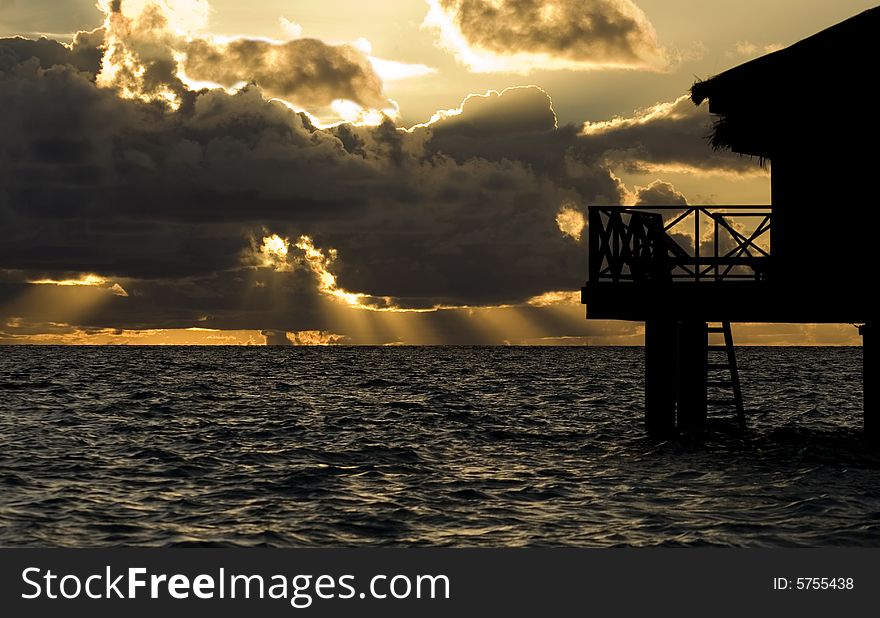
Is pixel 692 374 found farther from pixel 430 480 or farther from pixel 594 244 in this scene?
pixel 430 480

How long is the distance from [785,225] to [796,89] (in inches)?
99.2

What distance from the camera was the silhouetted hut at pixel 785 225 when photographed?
68.1ft

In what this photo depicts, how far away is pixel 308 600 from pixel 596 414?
24.1 meters

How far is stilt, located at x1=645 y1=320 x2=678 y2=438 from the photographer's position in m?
23.0

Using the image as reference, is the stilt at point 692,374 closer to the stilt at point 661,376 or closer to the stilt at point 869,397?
the stilt at point 661,376

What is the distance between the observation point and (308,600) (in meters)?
11.4

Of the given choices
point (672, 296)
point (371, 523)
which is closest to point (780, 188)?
point (672, 296)

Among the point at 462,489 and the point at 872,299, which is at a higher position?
the point at 872,299

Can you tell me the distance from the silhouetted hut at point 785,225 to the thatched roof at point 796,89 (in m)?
0.02

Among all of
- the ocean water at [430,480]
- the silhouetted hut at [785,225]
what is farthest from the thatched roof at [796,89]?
the ocean water at [430,480]

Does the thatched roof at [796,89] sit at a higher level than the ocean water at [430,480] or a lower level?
higher

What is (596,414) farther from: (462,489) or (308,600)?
(308,600)

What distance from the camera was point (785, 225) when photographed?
71.5 ft

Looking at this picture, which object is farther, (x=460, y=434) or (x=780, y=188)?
(x=460, y=434)
